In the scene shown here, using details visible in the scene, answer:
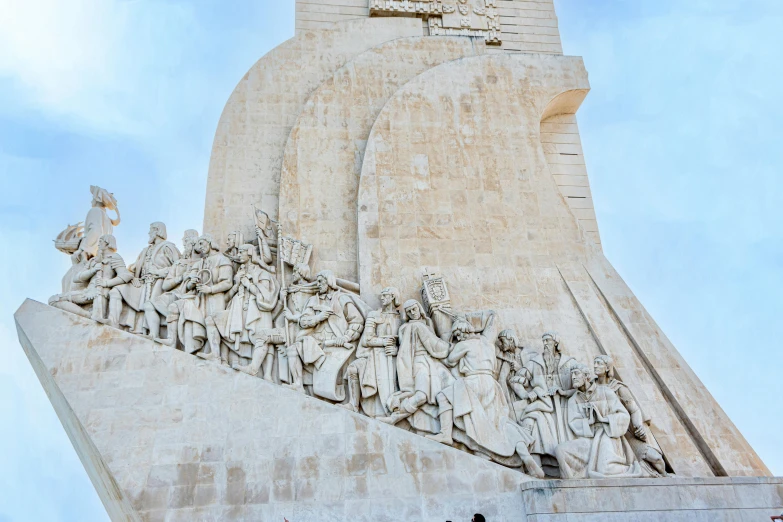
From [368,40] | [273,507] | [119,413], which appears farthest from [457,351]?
[368,40]

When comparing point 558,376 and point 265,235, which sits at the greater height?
point 265,235

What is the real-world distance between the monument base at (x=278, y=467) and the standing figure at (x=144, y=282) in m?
0.71

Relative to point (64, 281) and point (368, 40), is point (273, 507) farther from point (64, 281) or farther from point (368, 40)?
point (368, 40)

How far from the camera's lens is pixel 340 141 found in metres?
10.4

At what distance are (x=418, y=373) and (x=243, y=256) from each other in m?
2.68

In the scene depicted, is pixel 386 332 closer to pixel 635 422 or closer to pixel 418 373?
pixel 418 373

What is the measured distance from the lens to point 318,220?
9648mm

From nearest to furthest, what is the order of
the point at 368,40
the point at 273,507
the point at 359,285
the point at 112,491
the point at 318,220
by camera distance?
1. the point at 273,507
2. the point at 112,491
3. the point at 359,285
4. the point at 318,220
5. the point at 368,40

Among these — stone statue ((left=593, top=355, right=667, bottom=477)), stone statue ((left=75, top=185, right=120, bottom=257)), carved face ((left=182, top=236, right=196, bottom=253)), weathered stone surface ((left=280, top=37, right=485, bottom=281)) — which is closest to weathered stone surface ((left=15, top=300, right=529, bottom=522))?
stone statue ((left=593, top=355, right=667, bottom=477))

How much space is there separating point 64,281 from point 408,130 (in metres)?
5.00

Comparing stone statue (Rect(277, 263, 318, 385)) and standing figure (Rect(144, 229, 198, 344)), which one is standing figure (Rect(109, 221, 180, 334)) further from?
stone statue (Rect(277, 263, 318, 385))

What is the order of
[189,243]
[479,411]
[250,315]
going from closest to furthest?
[479,411] < [250,315] < [189,243]

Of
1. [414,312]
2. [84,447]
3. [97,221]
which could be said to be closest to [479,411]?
[414,312]

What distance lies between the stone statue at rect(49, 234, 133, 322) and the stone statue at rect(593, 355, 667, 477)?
18.6ft
